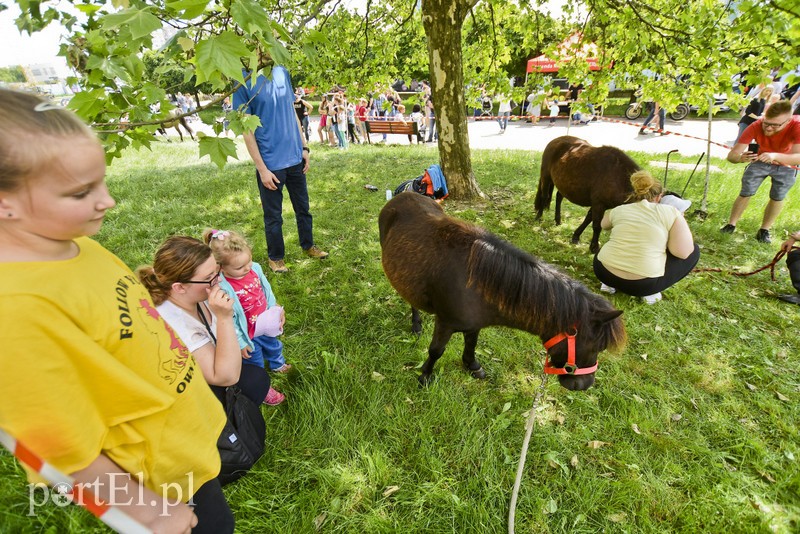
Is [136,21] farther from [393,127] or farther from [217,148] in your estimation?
[393,127]

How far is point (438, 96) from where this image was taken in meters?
5.95

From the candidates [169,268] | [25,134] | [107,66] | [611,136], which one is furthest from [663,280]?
[611,136]

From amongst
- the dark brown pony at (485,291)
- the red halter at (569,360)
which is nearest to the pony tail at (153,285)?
the dark brown pony at (485,291)

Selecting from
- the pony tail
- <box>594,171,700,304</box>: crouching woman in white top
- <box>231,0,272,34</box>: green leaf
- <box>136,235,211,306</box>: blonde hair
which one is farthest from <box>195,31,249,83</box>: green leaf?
<box>594,171,700,304</box>: crouching woman in white top

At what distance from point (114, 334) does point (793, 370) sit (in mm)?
5053

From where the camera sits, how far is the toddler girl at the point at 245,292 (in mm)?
2283

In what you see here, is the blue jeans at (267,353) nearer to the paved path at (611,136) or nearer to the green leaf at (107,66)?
the green leaf at (107,66)

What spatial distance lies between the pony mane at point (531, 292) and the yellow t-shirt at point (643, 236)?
167 centimetres

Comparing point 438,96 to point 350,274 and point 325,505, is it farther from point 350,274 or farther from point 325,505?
point 325,505

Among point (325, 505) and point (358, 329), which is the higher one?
point (358, 329)

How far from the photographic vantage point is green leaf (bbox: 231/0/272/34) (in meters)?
1.35

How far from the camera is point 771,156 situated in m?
4.51

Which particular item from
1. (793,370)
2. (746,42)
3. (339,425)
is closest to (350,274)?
(339,425)

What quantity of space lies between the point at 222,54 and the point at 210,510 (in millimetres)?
1892
